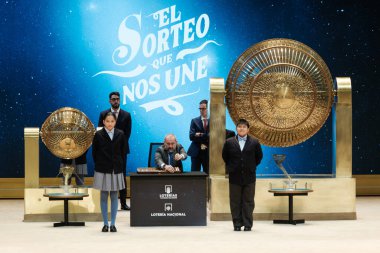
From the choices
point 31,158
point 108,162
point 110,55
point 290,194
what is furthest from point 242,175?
point 110,55

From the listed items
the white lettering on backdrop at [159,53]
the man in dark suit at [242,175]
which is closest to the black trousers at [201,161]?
the white lettering on backdrop at [159,53]

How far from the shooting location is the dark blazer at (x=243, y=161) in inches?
351

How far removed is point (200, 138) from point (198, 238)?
318cm

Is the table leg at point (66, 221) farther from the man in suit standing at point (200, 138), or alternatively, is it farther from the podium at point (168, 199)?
the man in suit standing at point (200, 138)

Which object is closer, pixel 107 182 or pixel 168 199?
pixel 107 182

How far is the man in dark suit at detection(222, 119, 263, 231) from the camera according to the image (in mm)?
8875

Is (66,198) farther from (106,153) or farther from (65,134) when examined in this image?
(65,134)

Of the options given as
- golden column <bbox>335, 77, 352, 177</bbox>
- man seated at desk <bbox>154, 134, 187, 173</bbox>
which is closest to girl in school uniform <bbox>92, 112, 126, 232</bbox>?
man seated at desk <bbox>154, 134, 187, 173</bbox>

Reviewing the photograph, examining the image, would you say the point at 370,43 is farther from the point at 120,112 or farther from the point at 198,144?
the point at 120,112

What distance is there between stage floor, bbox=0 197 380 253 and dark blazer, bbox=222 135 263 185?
1.88 feet

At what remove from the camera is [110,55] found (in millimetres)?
12875

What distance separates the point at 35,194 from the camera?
32.1ft

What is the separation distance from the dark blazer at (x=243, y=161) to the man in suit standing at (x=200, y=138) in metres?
2.19

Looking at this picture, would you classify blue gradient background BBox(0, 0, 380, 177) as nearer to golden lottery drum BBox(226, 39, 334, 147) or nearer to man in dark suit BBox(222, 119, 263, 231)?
golden lottery drum BBox(226, 39, 334, 147)
